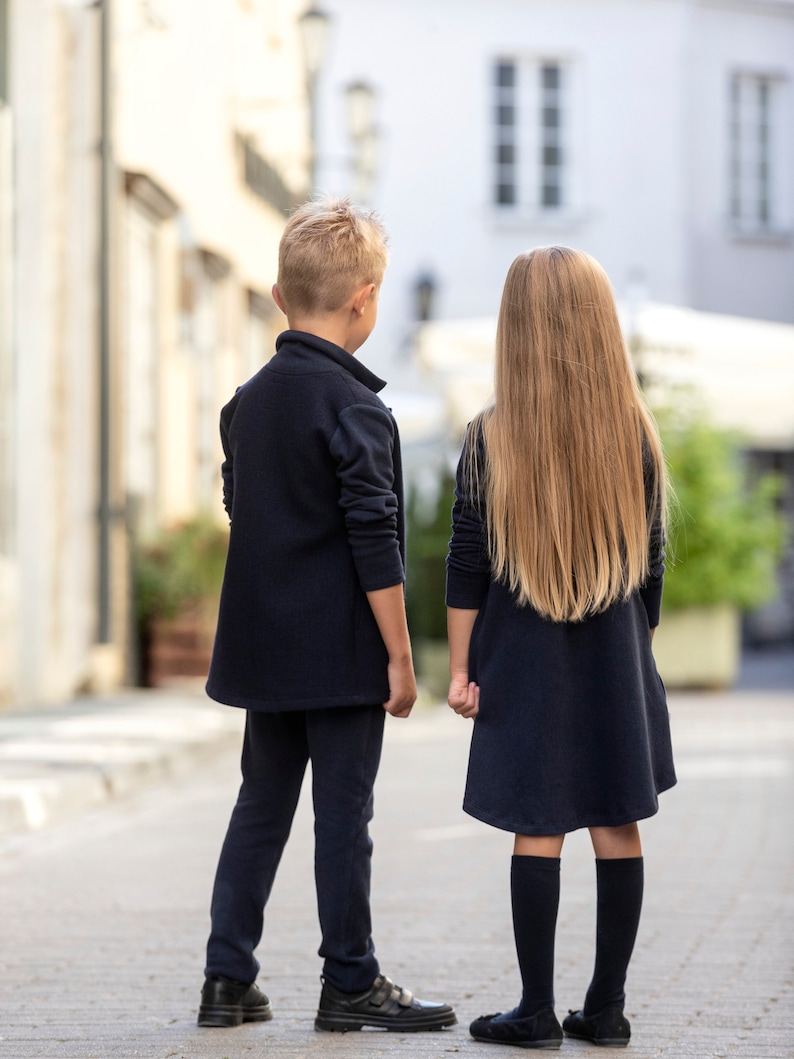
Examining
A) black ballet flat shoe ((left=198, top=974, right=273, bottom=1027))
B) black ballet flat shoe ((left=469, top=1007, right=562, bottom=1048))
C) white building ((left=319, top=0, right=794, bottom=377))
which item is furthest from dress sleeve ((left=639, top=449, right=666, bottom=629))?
white building ((left=319, top=0, right=794, bottom=377))

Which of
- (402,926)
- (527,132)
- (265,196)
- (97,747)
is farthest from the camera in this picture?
(527,132)

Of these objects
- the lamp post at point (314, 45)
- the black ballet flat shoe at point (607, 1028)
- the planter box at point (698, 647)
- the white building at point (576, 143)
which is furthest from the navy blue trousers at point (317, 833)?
the white building at point (576, 143)

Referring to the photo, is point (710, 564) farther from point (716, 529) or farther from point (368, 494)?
point (368, 494)

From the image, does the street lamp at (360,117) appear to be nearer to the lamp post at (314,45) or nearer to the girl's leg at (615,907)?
the lamp post at (314,45)

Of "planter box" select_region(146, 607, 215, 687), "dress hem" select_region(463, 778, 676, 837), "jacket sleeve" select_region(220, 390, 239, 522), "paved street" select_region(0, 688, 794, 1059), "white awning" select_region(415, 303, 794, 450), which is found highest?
"white awning" select_region(415, 303, 794, 450)

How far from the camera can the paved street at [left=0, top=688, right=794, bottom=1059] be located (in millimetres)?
3754

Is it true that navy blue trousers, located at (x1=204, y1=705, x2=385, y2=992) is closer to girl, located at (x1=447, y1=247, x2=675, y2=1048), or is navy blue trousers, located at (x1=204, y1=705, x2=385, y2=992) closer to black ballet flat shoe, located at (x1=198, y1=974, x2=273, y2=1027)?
black ballet flat shoe, located at (x1=198, y1=974, x2=273, y2=1027)

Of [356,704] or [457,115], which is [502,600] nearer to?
[356,704]

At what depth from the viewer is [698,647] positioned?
14.6m

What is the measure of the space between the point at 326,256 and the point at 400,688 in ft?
2.88

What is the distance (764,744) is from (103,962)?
657 centimetres

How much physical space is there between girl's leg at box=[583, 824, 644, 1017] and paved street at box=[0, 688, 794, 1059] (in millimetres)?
128

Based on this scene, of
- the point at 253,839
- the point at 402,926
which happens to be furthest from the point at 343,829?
the point at 402,926

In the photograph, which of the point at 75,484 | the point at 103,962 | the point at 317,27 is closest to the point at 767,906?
the point at 103,962
